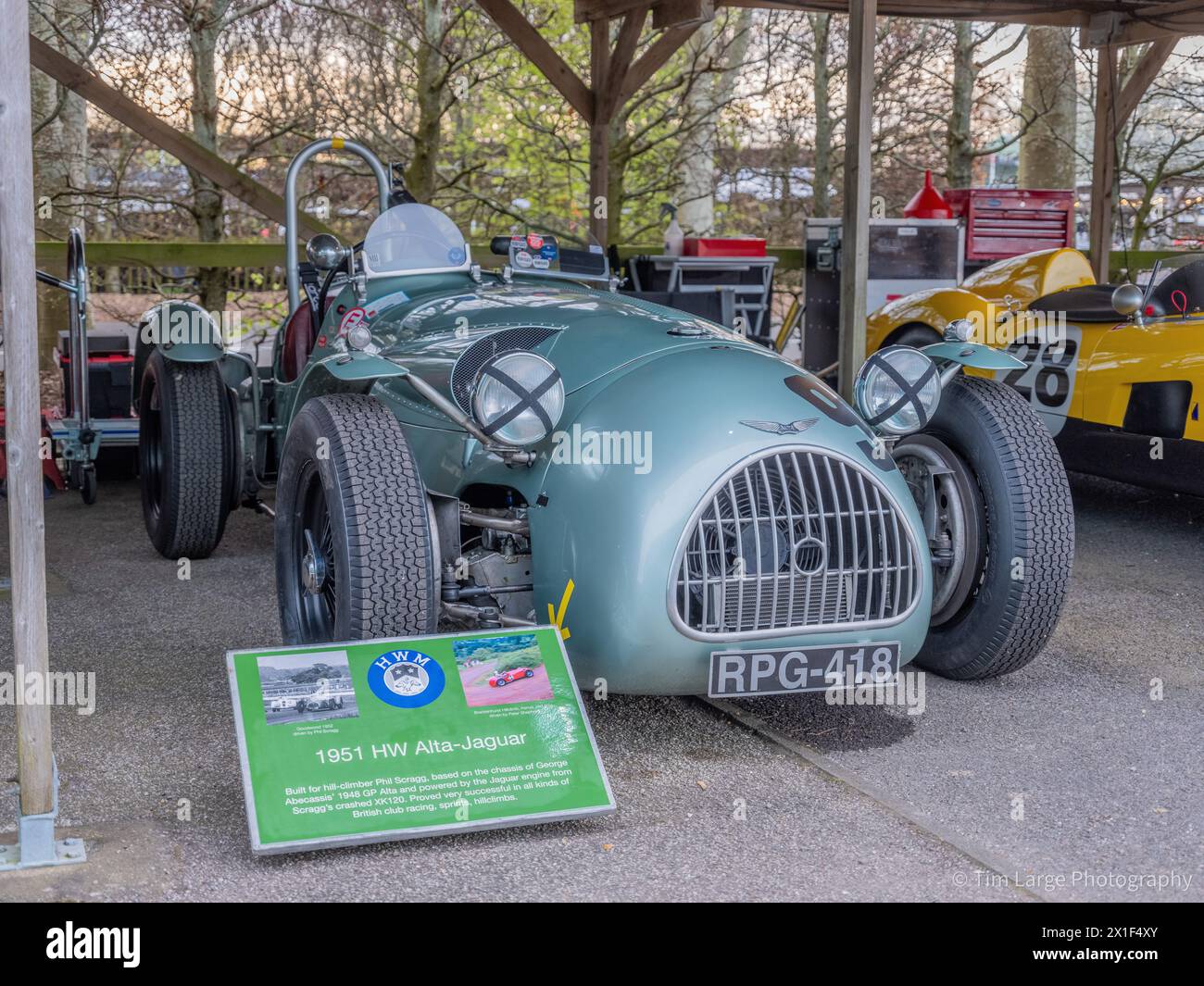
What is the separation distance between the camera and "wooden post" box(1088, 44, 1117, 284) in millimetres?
9617

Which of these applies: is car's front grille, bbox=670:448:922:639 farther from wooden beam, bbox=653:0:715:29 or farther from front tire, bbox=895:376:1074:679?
wooden beam, bbox=653:0:715:29

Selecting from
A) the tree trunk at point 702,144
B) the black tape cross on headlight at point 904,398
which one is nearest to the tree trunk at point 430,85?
the tree trunk at point 702,144

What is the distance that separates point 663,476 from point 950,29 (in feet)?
48.1

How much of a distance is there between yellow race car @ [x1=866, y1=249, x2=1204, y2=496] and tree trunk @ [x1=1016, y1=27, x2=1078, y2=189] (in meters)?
7.66

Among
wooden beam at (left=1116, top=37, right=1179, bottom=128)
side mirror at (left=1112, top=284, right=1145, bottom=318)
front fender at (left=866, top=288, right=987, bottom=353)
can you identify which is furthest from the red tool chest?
side mirror at (left=1112, top=284, right=1145, bottom=318)

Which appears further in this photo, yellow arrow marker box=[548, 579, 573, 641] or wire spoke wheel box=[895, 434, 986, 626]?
wire spoke wheel box=[895, 434, 986, 626]

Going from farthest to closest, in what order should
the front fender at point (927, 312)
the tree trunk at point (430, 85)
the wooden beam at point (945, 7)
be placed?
the tree trunk at point (430, 85) → the wooden beam at point (945, 7) → the front fender at point (927, 312)

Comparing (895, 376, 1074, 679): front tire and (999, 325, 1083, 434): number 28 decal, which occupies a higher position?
(999, 325, 1083, 434): number 28 decal

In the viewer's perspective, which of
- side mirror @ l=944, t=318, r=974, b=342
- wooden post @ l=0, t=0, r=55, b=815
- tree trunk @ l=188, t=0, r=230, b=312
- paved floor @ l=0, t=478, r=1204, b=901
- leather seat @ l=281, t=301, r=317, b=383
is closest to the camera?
wooden post @ l=0, t=0, r=55, b=815

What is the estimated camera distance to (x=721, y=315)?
30.7ft

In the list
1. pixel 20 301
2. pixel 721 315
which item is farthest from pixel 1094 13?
pixel 20 301

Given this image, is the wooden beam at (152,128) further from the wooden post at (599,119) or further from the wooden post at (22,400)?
the wooden post at (22,400)

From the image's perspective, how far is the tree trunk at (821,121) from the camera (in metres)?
15.2

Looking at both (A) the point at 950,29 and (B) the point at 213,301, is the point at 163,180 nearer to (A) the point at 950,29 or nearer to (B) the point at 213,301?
(B) the point at 213,301
